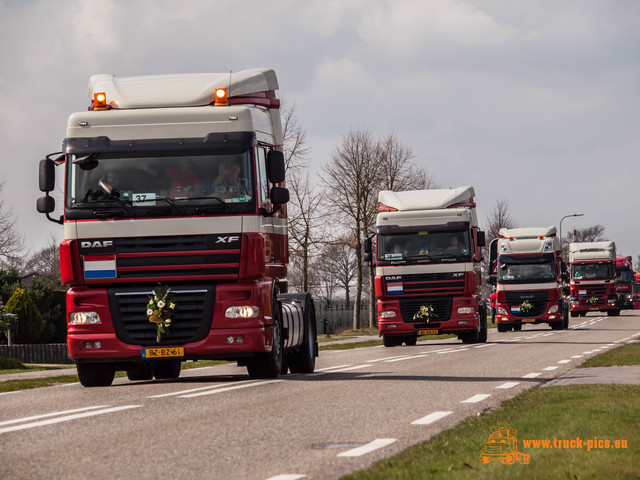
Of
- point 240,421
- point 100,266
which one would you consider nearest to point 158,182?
point 100,266

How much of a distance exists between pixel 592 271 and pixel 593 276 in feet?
0.93

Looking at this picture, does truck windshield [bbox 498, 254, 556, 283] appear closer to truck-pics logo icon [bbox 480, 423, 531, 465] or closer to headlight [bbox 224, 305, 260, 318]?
headlight [bbox 224, 305, 260, 318]

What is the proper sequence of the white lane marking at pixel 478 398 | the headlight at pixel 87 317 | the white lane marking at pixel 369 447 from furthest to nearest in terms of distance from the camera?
the headlight at pixel 87 317
the white lane marking at pixel 478 398
the white lane marking at pixel 369 447

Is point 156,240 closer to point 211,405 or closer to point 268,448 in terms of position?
point 211,405

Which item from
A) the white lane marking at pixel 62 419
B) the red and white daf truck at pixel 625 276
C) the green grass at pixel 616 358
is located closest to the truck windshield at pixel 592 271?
the red and white daf truck at pixel 625 276

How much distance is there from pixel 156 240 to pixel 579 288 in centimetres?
5188

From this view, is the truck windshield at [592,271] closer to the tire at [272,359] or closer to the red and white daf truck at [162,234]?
the tire at [272,359]

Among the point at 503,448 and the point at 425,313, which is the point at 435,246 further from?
the point at 503,448

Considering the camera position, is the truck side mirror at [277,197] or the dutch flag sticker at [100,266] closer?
the dutch flag sticker at [100,266]

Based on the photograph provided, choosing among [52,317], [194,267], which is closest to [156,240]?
[194,267]

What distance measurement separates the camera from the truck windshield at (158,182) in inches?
557

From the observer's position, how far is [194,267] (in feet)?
46.5

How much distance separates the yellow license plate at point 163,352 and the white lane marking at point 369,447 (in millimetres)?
6126

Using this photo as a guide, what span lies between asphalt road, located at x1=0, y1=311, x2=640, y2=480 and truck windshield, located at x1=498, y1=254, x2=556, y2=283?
23627 mm
